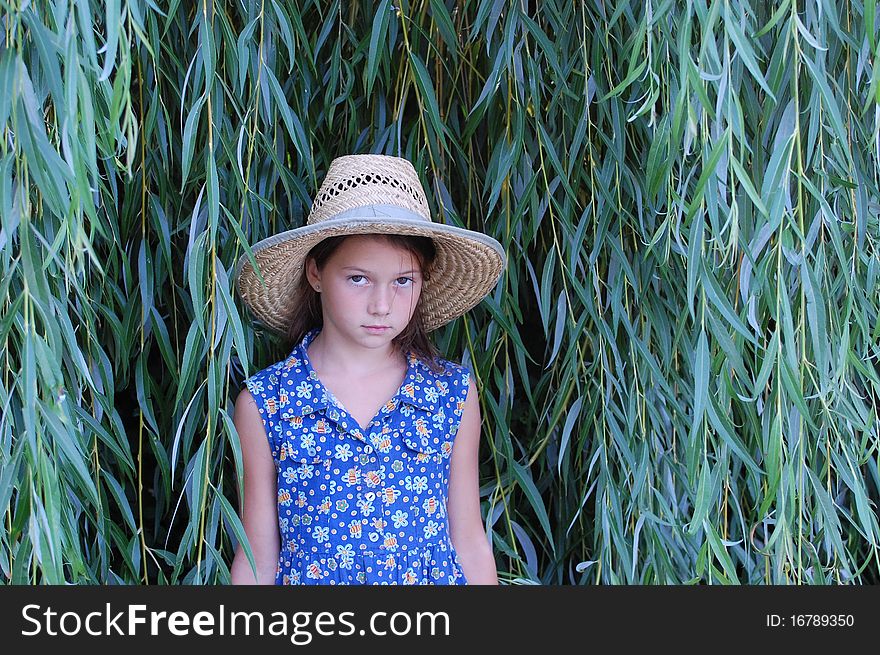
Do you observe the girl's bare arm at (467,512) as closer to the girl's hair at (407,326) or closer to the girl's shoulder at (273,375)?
the girl's hair at (407,326)

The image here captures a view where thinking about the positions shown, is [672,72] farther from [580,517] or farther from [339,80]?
[580,517]

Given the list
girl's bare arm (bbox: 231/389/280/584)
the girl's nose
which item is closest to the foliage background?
girl's bare arm (bbox: 231/389/280/584)

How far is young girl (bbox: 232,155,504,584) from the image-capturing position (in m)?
1.25

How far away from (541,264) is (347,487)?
1.66 ft

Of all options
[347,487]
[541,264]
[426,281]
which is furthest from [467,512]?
[541,264]

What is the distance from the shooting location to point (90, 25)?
928 mm

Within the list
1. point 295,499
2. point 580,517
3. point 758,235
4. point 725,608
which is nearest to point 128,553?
point 295,499

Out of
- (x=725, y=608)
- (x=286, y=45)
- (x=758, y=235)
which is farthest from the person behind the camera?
(x=286, y=45)

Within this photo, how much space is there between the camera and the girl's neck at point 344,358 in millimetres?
1316

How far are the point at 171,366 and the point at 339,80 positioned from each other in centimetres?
48

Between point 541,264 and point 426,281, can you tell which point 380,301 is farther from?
point 541,264

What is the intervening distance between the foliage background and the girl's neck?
10cm

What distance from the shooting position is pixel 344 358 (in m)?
1.32

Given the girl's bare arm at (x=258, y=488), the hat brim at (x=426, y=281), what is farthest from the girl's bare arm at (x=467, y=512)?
the girl's bare arm at (x=258, y=488)
